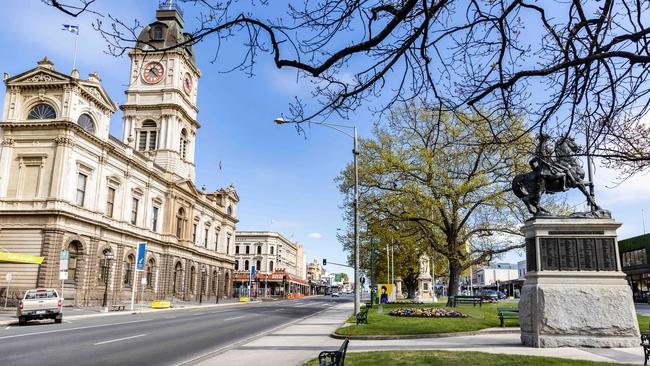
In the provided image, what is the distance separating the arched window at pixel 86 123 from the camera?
3850cm

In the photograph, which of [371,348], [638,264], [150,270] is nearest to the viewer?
[371,348]

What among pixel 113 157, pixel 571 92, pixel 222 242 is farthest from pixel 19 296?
pixel 222 242

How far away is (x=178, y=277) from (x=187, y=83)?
25.1m

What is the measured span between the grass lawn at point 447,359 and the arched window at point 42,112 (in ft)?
115

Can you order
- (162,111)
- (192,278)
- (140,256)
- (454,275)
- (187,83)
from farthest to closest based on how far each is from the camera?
(192,278) < (187,83) < (162,111) < (140,256) < (454,275)

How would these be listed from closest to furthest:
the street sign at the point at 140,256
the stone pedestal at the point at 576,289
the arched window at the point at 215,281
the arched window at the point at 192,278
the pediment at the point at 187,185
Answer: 1. the stone pedestal at the point at 576,289
2. the street sign at the point at 140,256
3. the pediment at the point at 187,185
4. the arched window at the point at 192,278
5. the arched window at the point at 215,281

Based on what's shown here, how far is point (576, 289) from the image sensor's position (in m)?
12.4

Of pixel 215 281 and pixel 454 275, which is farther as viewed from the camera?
pixel 215 281

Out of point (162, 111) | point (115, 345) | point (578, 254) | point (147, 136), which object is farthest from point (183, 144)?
point (578, 254)

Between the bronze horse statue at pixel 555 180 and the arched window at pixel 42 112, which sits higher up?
the arched window at pixel 42 112

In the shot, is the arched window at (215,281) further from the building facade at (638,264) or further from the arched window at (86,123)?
the building facade at (638,264)

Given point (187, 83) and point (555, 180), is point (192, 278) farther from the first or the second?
point (555, 180)

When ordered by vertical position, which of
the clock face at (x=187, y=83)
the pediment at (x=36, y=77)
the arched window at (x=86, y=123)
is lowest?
the arched window at (x=86, y=123)

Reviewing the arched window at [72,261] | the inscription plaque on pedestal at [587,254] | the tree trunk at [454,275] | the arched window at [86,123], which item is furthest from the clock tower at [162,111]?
the inscription plaque on pedestal at [587,254]
